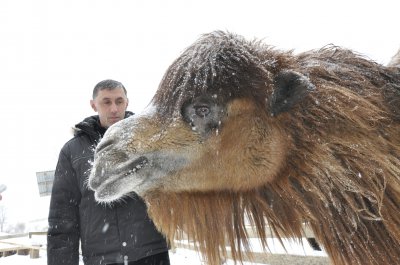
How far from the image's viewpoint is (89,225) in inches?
135

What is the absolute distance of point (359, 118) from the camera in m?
2.28

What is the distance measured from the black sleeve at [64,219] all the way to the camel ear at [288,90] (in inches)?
80.0

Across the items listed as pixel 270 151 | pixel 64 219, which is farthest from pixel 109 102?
pixel 270 151

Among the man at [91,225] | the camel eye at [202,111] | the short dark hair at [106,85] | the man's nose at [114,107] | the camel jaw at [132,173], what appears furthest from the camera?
the short dark hair at [106,85]

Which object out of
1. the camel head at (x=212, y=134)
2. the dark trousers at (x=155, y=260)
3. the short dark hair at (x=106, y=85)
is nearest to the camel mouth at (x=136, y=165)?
the camel head at (x=212, y=134)

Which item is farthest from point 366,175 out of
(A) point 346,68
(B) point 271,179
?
(A) point 346,68

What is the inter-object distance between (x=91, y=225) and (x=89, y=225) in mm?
22

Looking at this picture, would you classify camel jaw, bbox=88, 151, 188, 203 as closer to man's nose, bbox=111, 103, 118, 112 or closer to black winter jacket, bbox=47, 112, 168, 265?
black winter jacket, bbox=47, 112, 168, 265

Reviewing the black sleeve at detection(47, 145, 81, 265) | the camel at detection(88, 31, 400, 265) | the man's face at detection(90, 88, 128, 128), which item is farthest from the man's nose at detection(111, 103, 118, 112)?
the camel at detection(88, 31, 400, 265)

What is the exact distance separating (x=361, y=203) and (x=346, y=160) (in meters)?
0.24

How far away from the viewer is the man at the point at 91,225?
3.37 meters

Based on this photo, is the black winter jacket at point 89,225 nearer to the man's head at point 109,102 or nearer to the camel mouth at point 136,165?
the man's head at point 109,102

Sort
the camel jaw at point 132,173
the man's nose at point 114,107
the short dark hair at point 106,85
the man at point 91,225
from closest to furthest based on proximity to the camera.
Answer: the camel jaw at point 132,173 < the man at point 91,225 < the man's nose at point 114,107 < the short dark hair at point 106,85

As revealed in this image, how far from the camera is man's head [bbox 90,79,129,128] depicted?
11.9ft
